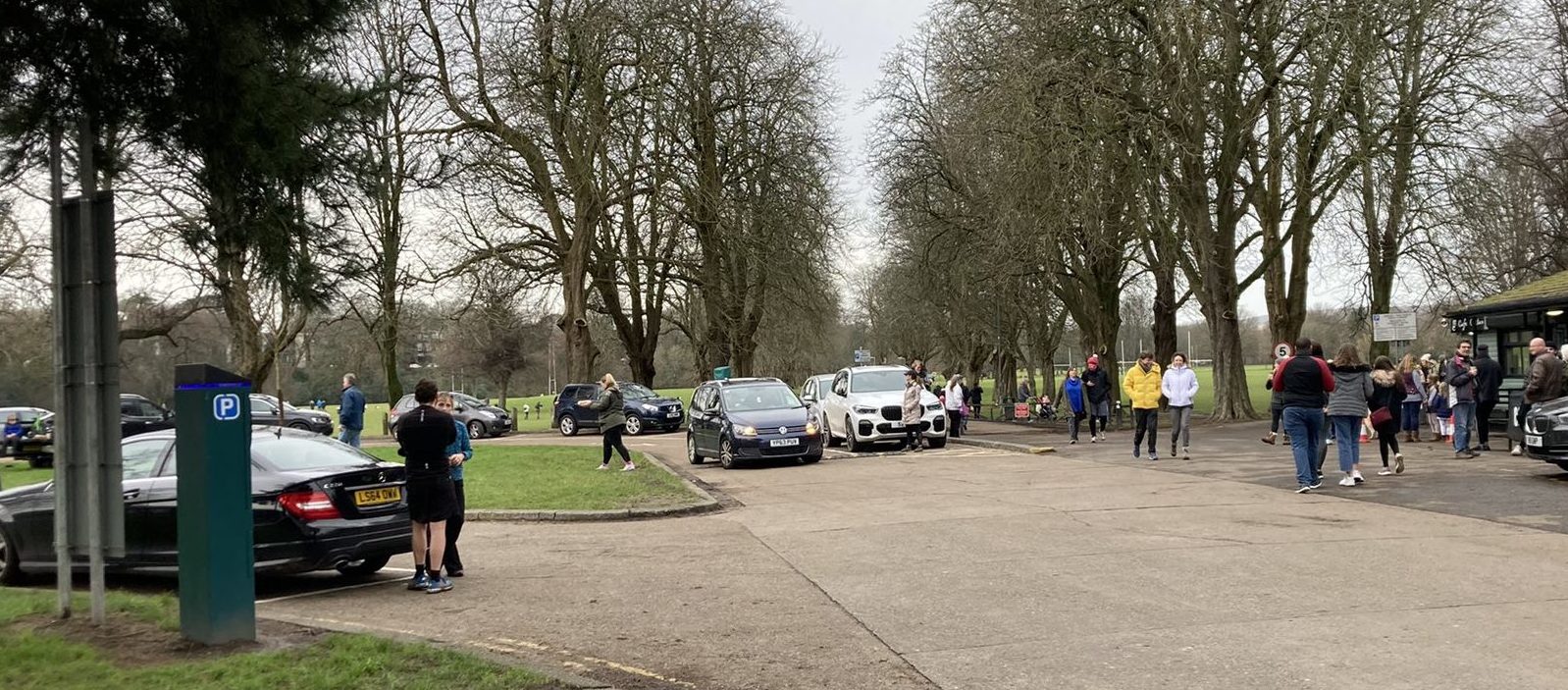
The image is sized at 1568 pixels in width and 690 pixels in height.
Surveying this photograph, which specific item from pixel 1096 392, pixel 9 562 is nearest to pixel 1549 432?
pixel 1096 392

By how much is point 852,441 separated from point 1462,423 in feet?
36.3

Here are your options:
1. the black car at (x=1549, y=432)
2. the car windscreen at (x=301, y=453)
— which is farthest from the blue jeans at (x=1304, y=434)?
the car windscreen at (x=301, y=453)

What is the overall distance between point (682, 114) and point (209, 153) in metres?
30.6

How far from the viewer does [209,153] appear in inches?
260

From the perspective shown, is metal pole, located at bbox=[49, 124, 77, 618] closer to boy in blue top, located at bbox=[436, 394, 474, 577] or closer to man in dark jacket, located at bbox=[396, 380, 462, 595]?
man in dark jacket, located at bbox=[396, 380, 462, 595]

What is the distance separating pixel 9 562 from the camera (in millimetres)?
10391

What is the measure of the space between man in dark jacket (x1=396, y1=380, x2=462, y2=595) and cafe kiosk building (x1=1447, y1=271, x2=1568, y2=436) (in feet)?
63.3

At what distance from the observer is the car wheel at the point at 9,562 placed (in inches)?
408

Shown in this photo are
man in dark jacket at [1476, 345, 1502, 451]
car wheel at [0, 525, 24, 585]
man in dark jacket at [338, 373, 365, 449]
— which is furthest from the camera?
man in dark jacket at [338, 373, 365, 449]

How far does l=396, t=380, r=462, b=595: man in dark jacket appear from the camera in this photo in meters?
9.32

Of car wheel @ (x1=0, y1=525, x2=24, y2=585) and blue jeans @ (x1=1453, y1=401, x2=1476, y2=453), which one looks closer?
car wheel @ (x1=0, y1=525, x2=24, y2=585)

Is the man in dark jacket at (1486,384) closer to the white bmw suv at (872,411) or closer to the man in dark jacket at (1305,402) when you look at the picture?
the man in dark jacket at (1305,402)

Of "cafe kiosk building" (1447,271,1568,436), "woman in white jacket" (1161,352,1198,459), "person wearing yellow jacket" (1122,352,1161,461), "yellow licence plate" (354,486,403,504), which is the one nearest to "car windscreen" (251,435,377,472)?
"yellow licence plate" (354,486,403,504)

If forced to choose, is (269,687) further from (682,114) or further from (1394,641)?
(682,114)
